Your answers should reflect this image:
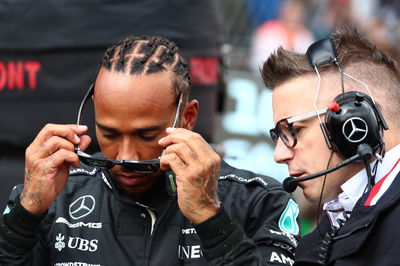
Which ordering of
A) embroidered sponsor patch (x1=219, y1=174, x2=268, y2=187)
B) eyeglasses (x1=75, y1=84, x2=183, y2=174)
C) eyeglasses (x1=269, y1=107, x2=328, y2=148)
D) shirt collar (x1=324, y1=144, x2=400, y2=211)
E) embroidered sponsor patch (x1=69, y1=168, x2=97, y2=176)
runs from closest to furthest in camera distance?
shirt collar (x1=324, y1=144, x2=400, y2=211) → eyeglasses (x1=269, y1=107, x2=328, y2=148) → eyeglasses (x1=75, y1=84, x2=183, y2=174) → embroidered sponsor patch (x1=219, y1=174, x2=268, y2=187) → embroidered sponsor patch (x1=69, y1=168, x2=97, y2=176)

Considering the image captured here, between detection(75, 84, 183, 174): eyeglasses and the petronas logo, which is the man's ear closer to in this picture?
detection(75, 84, 183, 174): eyeglasses

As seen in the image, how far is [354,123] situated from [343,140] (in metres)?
0.07

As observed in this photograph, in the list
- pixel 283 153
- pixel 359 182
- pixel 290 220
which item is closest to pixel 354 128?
pixel 359 182

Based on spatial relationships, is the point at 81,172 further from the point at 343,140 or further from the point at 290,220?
the point at 343,140

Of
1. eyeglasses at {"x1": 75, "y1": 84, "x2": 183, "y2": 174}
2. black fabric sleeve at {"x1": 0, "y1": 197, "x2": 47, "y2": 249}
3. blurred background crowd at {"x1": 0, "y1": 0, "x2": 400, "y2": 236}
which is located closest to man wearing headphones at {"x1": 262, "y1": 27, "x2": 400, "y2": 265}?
eyeglasses at {"x1": 75, "y1": 84, "x2": 183, "y2": 174}

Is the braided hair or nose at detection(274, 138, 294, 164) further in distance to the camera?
the braided hair

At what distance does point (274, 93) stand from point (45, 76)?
1606 mm

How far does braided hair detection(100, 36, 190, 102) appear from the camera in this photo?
333 cm

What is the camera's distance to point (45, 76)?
4.43 metres

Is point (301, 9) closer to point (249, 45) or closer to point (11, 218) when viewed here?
point (249, 45)

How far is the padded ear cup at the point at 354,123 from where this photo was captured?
9.57ft

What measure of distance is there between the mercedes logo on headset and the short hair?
135mm

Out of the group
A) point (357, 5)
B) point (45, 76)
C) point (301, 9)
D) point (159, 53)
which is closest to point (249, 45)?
point (301, 9)

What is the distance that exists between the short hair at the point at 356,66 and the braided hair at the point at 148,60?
346 mm
